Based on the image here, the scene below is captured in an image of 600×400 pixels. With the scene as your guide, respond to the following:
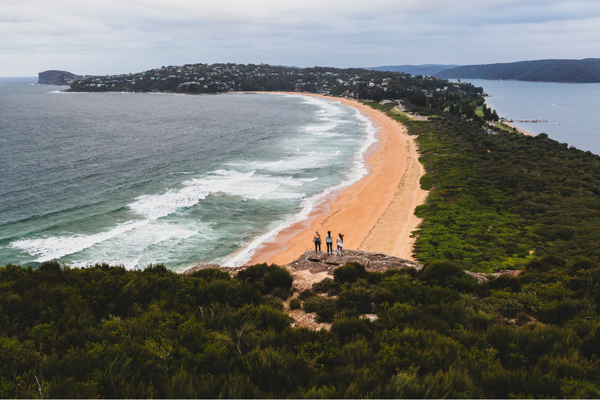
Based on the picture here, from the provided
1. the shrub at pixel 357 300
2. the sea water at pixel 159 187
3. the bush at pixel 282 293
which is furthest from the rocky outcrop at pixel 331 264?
the sea water at pixel 159 187

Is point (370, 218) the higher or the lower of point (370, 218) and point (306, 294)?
the lower

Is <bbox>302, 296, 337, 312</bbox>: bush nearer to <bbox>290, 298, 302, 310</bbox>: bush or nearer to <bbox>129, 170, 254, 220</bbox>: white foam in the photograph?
<bbox>290, 298, 302, 310</bbox>: bush

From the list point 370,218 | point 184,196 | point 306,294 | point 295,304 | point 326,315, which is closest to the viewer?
point 326,315

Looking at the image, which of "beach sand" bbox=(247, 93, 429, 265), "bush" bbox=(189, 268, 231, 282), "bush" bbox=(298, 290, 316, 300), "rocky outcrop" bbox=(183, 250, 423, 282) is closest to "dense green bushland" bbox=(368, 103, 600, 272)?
"beach sand" bbox=(247, 93, 429, 265)

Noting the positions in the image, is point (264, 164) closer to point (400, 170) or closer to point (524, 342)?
point (400, 170)

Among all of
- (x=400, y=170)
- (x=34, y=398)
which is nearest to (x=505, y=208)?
(x=400, y=170)

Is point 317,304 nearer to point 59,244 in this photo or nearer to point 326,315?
point 326,315

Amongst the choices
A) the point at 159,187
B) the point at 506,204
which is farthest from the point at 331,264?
the point at 159,187
